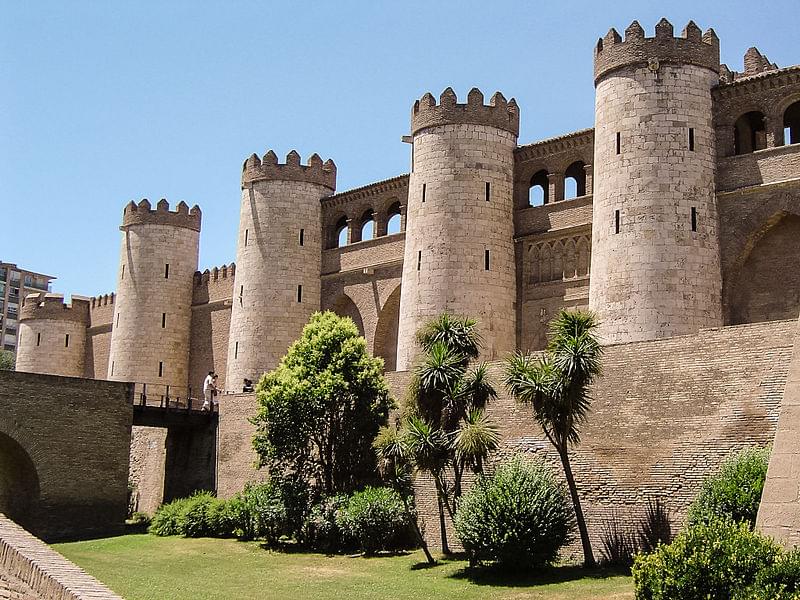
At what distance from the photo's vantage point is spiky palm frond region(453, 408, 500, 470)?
20922mm

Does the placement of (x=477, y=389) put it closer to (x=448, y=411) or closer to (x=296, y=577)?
(x=448, y=411)

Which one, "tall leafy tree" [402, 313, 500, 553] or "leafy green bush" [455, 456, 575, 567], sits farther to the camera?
"tall leafy tree" [402, 313, 500, 553]

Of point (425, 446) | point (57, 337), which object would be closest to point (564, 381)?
point (425, 446)

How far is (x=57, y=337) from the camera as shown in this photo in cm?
5109

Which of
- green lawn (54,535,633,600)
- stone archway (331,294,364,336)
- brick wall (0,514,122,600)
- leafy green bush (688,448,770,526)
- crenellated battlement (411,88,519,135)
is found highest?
crenellated battlement (411,88,519,135)

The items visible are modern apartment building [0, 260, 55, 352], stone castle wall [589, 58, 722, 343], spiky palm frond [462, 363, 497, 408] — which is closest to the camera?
spiky palm frond [462, 363, 497, 408]

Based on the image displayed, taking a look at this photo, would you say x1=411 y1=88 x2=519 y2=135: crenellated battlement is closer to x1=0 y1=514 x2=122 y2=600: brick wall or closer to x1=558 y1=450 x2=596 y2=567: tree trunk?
x1=558 y1=450 x2=596 y2=567: tree trunk

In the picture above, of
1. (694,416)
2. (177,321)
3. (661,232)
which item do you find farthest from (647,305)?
(177,321)

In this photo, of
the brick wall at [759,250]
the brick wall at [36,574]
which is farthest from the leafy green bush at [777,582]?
the brick wall at [759,250]

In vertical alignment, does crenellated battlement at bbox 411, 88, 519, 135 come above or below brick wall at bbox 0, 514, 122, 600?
above

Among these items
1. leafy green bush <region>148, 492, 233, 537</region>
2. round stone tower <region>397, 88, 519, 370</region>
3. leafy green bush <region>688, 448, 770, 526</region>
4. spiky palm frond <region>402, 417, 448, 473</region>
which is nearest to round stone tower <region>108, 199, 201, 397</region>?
leafy green bush <region>148, 492, 233, 537</region>

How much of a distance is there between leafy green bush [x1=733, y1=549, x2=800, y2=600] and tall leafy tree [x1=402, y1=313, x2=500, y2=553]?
9.48m

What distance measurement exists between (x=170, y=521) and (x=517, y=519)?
13.8 meters

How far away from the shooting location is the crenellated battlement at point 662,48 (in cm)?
2698
